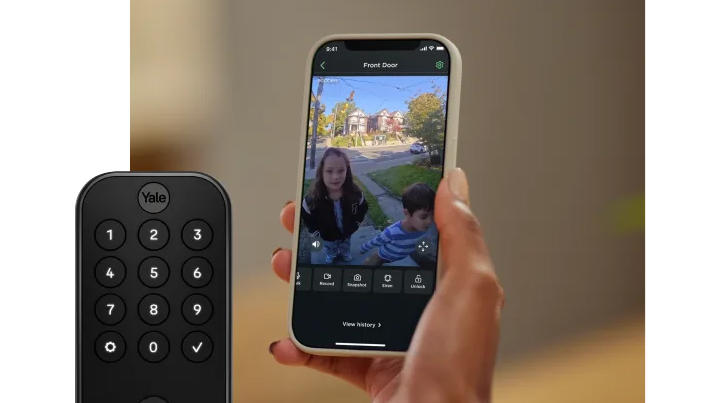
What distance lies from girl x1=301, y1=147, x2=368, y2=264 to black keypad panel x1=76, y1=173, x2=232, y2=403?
0.21 m

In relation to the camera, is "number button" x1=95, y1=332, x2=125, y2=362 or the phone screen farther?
the phone screen

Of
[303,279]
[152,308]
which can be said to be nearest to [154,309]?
[152,308]

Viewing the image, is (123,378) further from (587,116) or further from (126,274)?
(587,116)

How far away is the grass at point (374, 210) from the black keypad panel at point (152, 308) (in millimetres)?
219

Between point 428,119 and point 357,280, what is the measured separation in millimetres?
148

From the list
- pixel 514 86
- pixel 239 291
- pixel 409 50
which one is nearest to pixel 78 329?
pixel 409 50

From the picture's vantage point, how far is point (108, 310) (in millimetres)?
473

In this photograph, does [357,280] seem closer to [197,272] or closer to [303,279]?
[303,279]

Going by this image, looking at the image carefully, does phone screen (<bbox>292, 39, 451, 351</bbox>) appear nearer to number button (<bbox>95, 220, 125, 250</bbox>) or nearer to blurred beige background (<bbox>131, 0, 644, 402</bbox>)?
number button (<bbox>95, 220, 125, 250</bbox>)

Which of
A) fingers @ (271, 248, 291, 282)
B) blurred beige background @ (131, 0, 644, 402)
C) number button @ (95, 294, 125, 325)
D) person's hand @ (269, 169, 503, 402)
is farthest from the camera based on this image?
blurred beige background @ (131, 0, 644, 402)

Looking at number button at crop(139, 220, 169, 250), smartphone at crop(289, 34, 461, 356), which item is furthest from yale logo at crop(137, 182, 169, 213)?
smartphone at crop(289, 34, 461, 356)

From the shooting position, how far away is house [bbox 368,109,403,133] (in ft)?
2.27

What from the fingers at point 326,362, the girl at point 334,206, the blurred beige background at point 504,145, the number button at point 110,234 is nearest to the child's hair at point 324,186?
the girl at point 334,206

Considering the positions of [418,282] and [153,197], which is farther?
[418,282]
